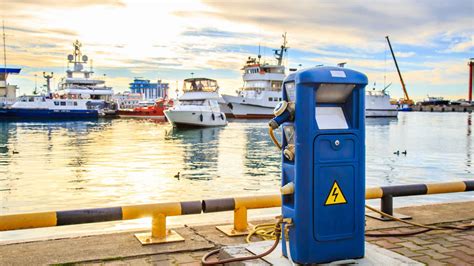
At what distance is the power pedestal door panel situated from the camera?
13.8ft

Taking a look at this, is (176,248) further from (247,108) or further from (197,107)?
(247,108)

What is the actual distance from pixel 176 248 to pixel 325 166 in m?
1.81

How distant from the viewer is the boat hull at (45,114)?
216ft

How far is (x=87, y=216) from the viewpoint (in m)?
5.09

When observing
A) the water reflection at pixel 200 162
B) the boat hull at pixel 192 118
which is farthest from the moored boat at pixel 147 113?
the water reflection at pixel 200 162

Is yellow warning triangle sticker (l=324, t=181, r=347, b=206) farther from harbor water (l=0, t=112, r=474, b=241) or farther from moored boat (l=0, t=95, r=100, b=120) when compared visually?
moored boat (l=0, t=95, r=100, b=120)

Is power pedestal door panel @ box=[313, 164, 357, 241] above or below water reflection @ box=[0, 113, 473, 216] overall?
above

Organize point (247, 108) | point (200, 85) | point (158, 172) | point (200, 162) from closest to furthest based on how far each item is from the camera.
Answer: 1. point (158, 172)
2. point (200, 162)
3. point (200, 85)
4. point (247, 108)

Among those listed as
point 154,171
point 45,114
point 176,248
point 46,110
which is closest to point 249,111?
point 46,110

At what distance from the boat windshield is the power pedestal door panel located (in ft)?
181

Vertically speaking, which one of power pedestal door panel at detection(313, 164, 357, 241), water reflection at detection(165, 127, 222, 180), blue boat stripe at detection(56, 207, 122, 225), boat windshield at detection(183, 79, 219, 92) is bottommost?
water reflection at detection(165, 127, 222, 180)

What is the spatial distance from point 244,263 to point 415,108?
174m

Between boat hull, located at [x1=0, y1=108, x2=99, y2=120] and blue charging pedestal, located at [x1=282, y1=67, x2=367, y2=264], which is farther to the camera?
boat hull, located at [x1=0, y1=108, x2=99, y2=120]

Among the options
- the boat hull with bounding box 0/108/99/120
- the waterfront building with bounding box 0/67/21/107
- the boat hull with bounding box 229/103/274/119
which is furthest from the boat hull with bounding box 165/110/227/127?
the waterfront building with bounding box 0/67/21/107
